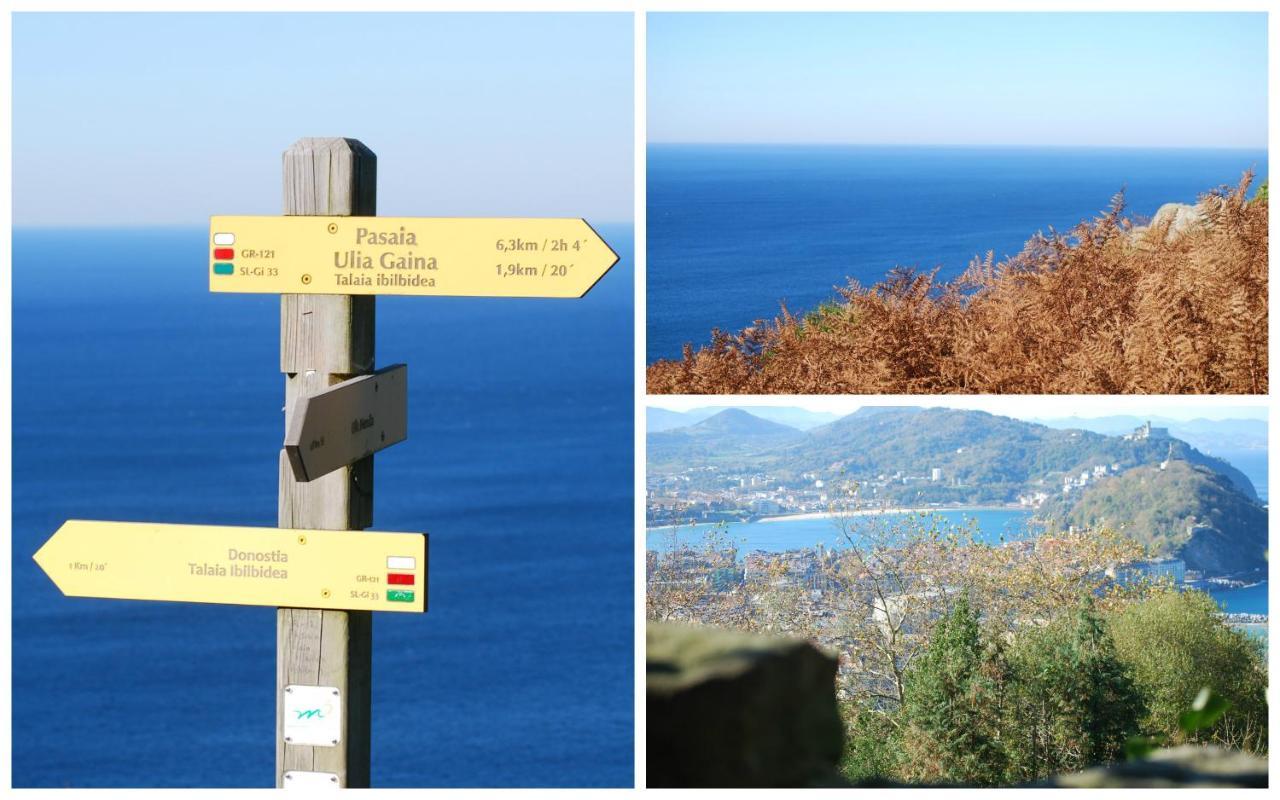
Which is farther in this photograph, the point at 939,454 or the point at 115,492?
the point at 115,492

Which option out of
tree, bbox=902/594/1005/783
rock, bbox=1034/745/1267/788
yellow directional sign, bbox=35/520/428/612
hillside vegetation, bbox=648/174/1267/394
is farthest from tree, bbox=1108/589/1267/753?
yellow directional sign, bbox=35/520/428/612

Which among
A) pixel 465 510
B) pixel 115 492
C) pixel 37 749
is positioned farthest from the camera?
pixel 465 510

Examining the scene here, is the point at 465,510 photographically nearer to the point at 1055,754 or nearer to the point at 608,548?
the point at 608,548

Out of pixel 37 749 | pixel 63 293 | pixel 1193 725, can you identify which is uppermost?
pixel 63 293

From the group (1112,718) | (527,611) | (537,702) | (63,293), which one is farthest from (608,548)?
(1112,718)

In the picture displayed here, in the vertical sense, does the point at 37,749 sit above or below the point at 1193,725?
below

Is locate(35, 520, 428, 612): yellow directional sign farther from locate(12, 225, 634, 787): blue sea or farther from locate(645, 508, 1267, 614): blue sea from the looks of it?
locate(12, 225, 634, 787): blue sea

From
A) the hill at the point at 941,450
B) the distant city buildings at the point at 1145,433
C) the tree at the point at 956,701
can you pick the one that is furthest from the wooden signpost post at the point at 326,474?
the distant city buildings at the point at 1145,433

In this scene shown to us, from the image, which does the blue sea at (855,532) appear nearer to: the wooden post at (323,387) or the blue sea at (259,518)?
the wooden post at (323,387)
